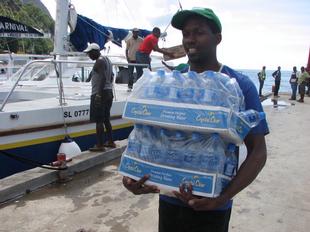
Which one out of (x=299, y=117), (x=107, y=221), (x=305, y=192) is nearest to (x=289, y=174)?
(x=305, y=192)

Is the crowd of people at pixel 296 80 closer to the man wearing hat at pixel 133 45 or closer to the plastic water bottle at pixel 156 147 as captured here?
the man wearing hat at pixel 133 45

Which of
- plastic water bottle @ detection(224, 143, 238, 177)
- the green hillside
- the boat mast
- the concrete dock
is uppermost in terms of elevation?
the green hillside

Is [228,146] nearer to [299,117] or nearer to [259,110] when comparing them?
[259,110]

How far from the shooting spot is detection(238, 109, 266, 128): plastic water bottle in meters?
1.64

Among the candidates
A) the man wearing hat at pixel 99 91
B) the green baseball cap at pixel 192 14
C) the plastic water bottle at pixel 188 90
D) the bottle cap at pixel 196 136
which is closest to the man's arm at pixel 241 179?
the bottle cap at pixel 196 136

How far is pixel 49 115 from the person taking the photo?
6070 millimetres

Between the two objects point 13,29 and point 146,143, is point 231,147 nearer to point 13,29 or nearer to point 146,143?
point 146,143

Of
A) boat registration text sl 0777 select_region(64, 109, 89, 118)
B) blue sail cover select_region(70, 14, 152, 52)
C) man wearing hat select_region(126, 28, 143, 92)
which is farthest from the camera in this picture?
blue sail cover select_region(70, 14, 152, 52)

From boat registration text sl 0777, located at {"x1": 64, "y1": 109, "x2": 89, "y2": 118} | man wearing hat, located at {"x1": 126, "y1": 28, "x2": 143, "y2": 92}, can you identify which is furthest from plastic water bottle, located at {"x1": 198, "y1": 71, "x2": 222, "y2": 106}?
man wearing hat, located at {"x1": 126, "y1": 28, "x2": 143, "y2": 92}

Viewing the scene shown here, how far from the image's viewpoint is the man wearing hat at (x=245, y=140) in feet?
5.62

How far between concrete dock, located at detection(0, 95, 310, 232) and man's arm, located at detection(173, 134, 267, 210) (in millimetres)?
2080

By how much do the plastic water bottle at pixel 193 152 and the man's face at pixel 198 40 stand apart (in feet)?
1.30

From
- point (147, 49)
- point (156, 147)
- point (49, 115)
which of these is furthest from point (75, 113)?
point (156, 147)

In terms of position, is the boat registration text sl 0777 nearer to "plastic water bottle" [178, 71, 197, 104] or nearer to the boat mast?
the boat mast
